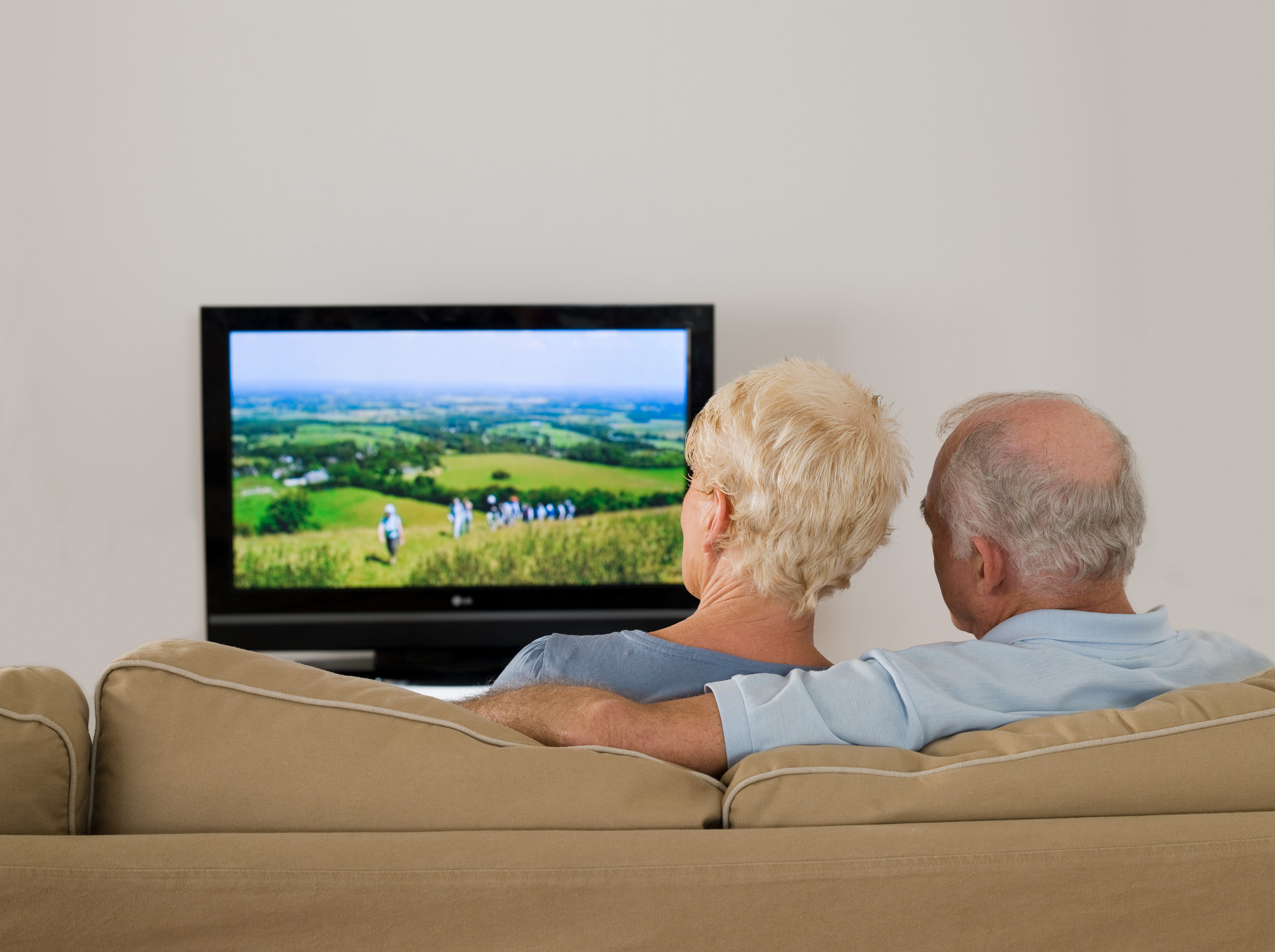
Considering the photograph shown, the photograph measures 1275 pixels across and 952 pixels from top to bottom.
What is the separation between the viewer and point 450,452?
9.99ft

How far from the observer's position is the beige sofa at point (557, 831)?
2.34 feet

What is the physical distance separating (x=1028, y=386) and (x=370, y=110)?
2.27 m

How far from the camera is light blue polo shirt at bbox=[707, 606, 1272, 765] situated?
96 cm

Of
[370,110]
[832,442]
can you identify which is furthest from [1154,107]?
[832,442]

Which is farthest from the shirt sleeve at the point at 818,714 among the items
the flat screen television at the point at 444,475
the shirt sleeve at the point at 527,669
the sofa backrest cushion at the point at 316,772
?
the flat screen television at the point at 444,475

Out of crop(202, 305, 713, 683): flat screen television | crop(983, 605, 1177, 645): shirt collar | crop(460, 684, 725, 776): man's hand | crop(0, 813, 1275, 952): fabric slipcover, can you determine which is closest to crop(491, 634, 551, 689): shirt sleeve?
crop(460, 684, 725, 776): man's hand

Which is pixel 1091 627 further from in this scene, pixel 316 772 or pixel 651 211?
pixel 651 211

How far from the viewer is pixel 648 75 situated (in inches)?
124

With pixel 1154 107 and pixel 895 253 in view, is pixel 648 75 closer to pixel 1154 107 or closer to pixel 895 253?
pixel 895 253

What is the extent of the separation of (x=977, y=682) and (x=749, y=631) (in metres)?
0.30

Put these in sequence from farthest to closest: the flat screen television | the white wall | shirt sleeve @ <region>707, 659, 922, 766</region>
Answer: the white wall, the flat screen television, shirt sleeve @ <region>707, 659, 922, 766</region>

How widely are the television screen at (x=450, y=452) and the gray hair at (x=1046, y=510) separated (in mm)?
1793

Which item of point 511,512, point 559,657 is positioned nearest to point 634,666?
point 559,657

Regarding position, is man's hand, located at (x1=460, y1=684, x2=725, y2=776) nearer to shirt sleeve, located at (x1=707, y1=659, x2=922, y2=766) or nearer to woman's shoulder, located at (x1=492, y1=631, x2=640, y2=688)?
shirt sleeve, located at (x1=707, y1=659, x2=922, y2=766)
